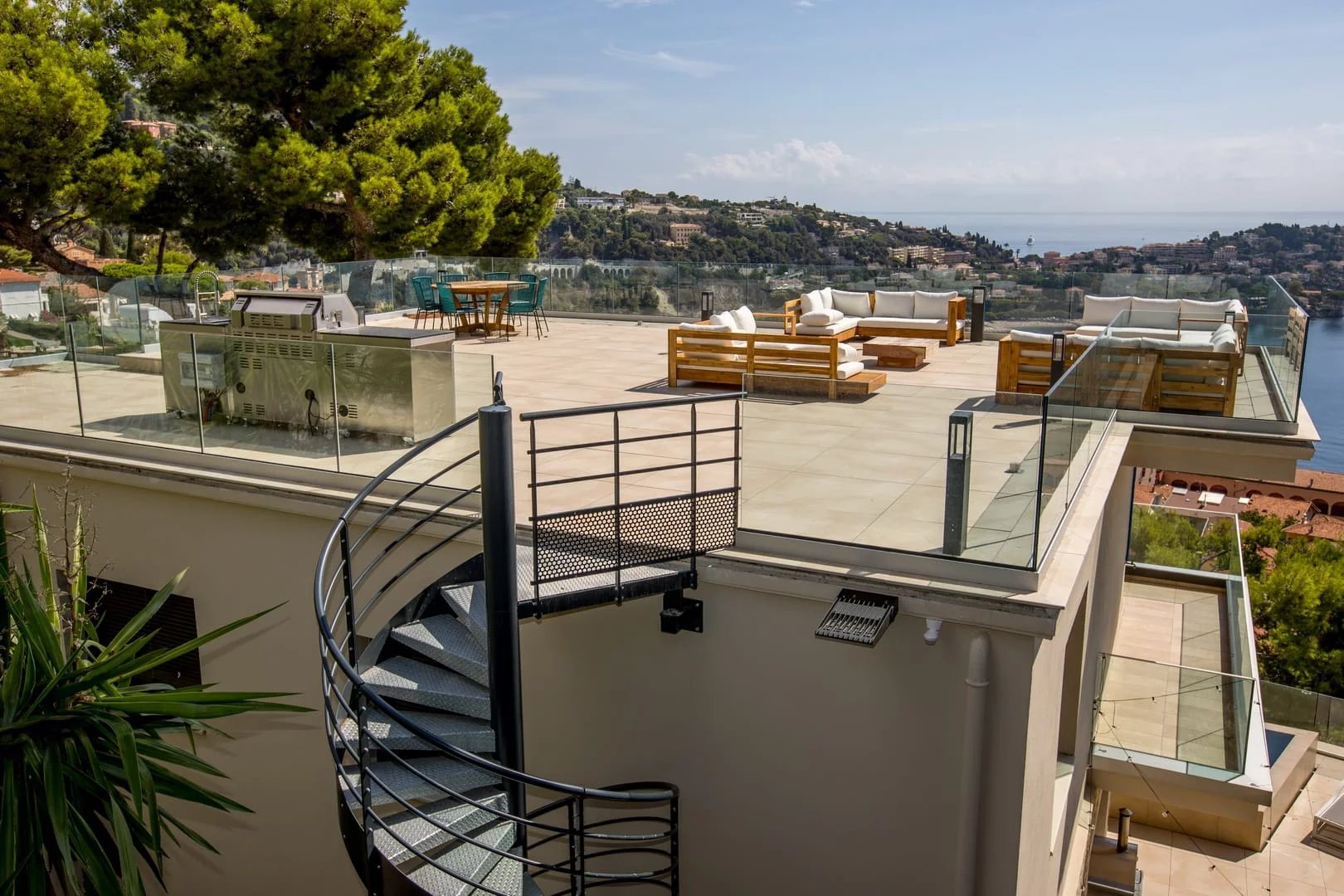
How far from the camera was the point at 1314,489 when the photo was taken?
187ft

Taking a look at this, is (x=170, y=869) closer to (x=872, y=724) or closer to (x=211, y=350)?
(x=211, y=350)

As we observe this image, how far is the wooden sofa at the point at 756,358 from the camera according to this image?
10.2 metres

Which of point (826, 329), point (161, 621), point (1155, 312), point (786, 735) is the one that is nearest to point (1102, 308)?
point (1155, 312)

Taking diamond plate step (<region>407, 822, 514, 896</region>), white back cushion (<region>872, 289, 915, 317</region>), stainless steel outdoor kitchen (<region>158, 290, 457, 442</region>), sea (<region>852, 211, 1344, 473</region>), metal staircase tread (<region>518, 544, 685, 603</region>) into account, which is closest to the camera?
diamond plate step (<region>407, 822, 514, 896</region>)

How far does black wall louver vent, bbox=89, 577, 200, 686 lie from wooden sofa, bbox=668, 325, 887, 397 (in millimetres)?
5184

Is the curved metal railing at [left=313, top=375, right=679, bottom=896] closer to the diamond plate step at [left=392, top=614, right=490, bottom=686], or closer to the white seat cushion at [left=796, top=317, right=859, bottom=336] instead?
the diamond plate step at [left=392, top=614, right=490, bottom=686]

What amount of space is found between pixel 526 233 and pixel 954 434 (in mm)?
22857

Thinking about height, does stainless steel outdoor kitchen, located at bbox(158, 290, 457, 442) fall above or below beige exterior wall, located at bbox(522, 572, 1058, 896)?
above

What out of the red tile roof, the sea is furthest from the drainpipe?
the red tile roof

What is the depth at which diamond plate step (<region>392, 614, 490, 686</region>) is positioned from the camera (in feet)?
20.0

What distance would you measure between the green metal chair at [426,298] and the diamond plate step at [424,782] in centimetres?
1142

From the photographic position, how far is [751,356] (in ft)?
35.9

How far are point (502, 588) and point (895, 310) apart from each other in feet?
34.7

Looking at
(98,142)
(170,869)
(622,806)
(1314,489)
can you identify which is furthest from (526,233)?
(1314,489)
